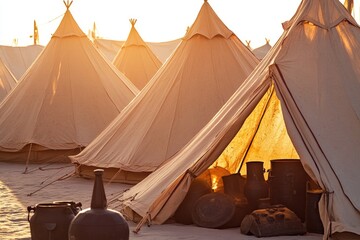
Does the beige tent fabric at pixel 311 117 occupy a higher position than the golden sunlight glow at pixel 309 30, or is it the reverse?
the golden sunlight glow at pixel 309 30

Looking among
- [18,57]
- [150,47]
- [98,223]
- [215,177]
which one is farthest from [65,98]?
[18,57]

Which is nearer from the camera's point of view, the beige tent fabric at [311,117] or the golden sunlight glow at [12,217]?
the beige tent fabric at [311,117]

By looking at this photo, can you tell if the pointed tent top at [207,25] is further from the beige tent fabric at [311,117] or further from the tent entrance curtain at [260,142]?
the beige tent fabric at [311,117]

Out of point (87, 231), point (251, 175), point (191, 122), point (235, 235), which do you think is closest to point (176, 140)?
point (191, 122)

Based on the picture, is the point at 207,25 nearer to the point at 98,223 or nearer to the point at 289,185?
the point at 289,185

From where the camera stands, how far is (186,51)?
45.9 feet

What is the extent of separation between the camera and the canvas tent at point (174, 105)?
13047 millimetres

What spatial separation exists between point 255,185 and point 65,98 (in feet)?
29.3

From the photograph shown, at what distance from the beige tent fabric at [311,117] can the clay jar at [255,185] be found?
494mm

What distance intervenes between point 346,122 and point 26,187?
6.26m

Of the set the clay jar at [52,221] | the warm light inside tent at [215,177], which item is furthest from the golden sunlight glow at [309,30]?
the clay jar at [52,221]

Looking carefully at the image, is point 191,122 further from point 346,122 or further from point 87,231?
point 87,231

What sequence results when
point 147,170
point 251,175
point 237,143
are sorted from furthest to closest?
point 147,170
point 237,143
point 251,175

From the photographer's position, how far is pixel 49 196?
470 inches
